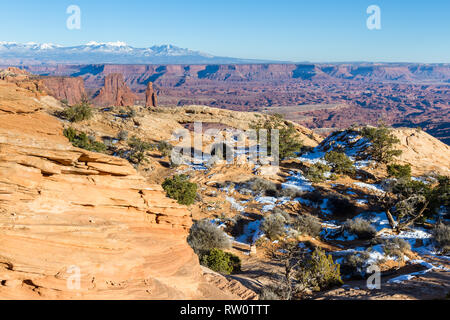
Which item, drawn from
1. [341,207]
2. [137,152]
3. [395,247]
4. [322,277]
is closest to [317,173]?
[341,207]

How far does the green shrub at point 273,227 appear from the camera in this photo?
46.8 ft

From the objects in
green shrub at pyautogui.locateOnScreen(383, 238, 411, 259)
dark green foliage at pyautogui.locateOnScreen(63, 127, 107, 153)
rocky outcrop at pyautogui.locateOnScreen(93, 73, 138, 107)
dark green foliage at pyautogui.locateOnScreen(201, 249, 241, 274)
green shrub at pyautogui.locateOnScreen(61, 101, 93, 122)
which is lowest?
dark green foliage at pyautogui.locateOnScreen(201, 249, 241, 274)

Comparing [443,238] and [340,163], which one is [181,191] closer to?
[340,163]

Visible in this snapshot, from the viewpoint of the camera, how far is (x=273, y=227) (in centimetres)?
1435

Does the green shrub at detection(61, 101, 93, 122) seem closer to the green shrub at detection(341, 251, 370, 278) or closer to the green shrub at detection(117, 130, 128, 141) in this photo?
the green shrub at detection(117, 130, 128, 141)

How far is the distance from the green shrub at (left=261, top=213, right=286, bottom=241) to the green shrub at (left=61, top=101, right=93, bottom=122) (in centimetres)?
2304

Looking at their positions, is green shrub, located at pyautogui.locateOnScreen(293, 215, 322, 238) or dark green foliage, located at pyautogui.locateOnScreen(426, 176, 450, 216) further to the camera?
dark green foliage, located at pyautogui.locateOnScreen(426, 176, 450, 216)

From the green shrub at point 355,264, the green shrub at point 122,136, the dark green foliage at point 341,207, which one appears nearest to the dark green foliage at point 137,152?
the green shrub at point 122,136

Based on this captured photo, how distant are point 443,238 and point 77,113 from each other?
30.4 meters

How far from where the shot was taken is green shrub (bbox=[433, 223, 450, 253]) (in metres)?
11.9

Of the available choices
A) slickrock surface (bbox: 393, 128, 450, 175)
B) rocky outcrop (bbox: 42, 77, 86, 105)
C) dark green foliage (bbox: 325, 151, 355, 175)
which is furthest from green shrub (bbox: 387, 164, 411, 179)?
rocky outcrop (bbox: 42, 77, 86, 105)

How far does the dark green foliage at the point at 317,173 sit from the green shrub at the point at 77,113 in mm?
22743

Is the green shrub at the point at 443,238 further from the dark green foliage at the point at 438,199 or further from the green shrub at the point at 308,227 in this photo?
→ the green shrub at the point at 308,227

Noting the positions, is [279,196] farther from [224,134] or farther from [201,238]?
[224,134]
